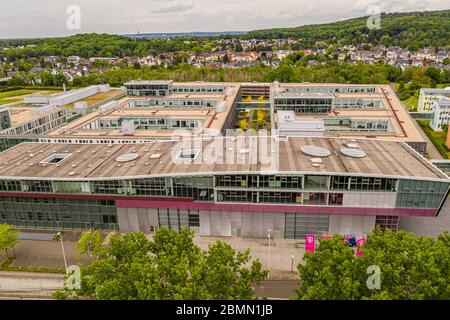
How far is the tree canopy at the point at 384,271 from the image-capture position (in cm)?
2725

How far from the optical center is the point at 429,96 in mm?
110438

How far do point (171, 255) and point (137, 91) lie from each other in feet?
295

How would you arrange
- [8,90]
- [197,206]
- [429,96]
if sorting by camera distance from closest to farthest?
[197,206] < [429,96] < [8,90]

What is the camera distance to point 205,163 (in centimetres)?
5022

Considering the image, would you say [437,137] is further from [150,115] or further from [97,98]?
[97,98]

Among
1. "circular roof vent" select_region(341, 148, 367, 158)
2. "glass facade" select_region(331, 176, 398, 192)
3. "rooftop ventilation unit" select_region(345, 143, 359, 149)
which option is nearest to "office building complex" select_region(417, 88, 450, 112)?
"rooftop ventilation unit" select_region(345, 143, 359, 149)

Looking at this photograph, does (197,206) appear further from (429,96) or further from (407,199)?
(429,96)

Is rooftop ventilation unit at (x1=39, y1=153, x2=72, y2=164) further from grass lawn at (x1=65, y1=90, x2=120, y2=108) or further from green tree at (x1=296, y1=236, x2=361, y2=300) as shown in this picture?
grass lawn at (x1=65, y1=90, x2=120, y2=108)

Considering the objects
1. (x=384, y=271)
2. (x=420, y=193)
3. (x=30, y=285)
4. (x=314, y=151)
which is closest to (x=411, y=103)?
(x=314, y=151)

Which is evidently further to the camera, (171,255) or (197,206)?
(197,206)

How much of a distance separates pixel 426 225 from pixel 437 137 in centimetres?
4738

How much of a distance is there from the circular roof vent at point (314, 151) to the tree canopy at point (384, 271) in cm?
2118
